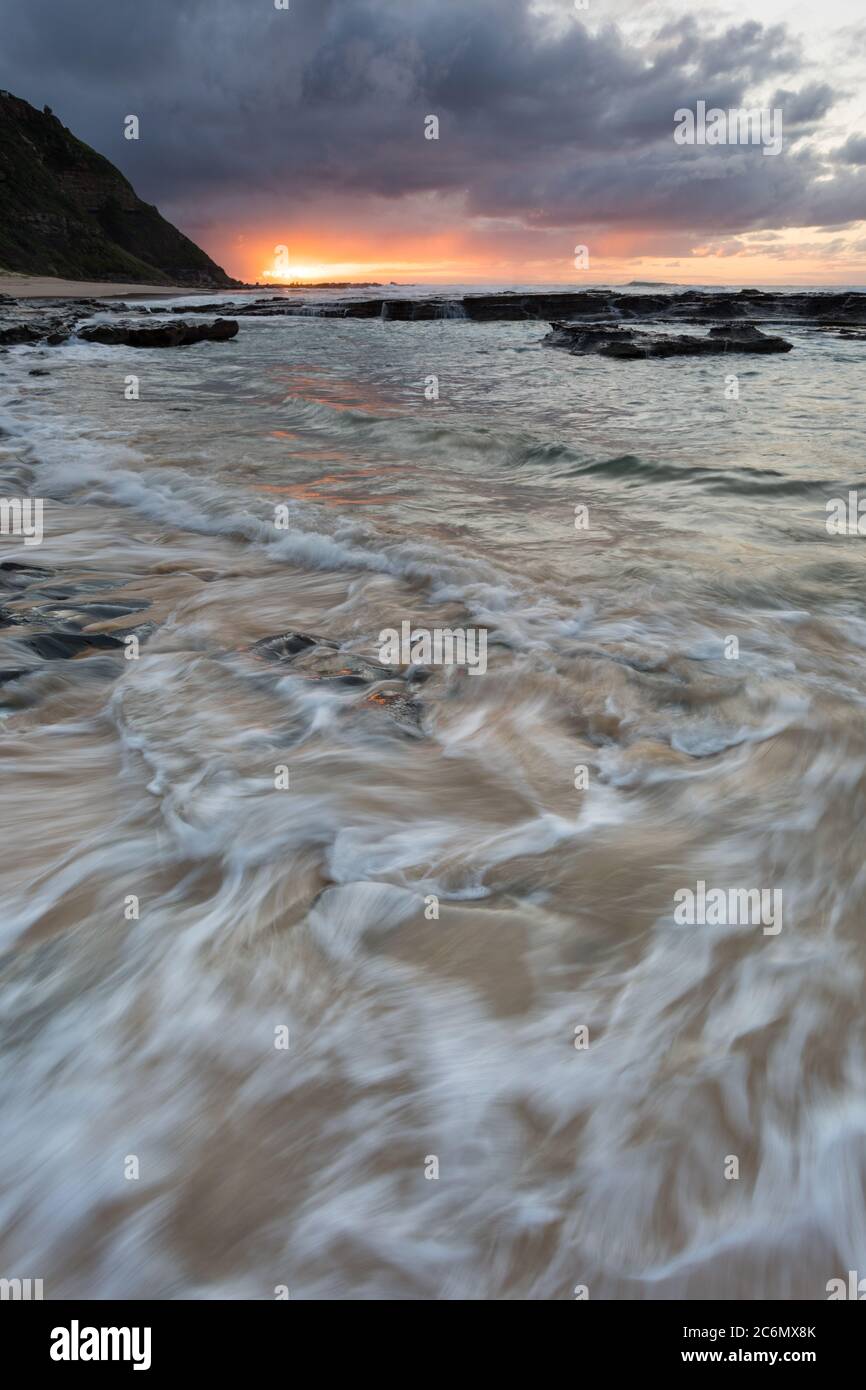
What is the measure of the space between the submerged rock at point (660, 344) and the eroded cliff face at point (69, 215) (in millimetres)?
79656

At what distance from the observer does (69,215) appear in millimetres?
98312

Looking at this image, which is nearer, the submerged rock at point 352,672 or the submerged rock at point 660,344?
the submerged rock at point 352,672

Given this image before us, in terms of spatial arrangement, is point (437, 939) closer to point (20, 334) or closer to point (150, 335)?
point (20, 334)

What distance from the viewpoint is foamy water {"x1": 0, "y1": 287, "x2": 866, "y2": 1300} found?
68.6 inches

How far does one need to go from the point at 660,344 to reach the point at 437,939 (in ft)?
93.0

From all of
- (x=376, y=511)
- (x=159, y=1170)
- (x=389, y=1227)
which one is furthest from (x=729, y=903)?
(x=376, y=511)

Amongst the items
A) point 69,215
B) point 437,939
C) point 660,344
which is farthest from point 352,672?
point 69,215

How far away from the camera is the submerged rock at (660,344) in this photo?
83.7ft

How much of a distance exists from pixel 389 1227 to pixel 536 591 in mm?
4117

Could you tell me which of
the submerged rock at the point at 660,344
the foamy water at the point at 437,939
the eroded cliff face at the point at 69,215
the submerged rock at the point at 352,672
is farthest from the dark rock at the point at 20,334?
the eroded cliff face at the point at 69,215

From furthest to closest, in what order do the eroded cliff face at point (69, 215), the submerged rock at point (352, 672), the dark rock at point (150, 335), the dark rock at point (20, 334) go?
the eroded cliff face at point (69, 215) < the dark rock at point (150, 335) < the dark rock at point (20, 334) < the submerged rock at point (352, 672)

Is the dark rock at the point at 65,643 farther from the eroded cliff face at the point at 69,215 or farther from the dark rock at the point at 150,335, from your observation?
the eroded cliff face at the point at 69,215

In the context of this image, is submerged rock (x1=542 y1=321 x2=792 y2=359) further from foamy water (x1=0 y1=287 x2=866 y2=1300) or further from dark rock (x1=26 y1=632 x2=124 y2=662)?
dark rock (x1=26 y1=632 x2=124 y2=662)

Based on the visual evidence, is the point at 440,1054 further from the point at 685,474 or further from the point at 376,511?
the point at 685,474
